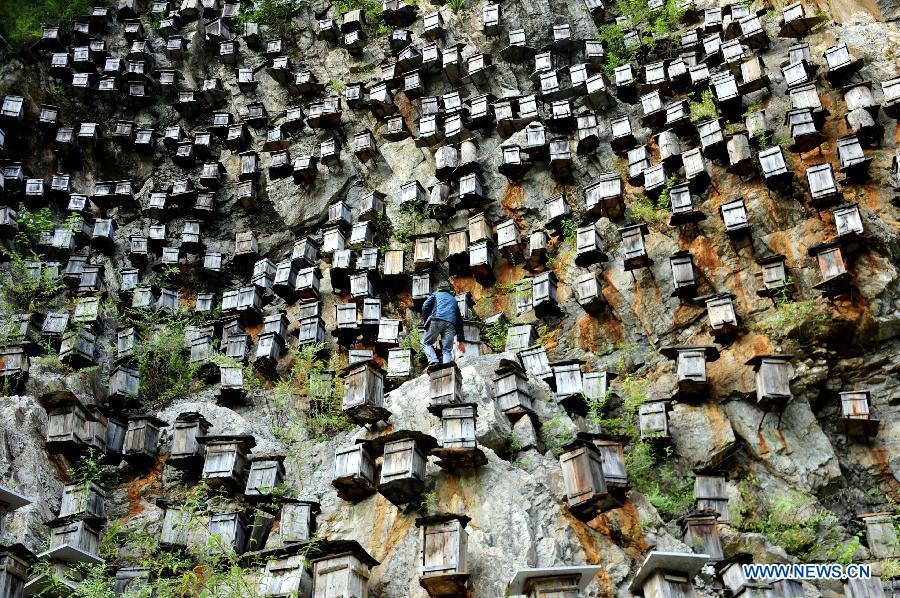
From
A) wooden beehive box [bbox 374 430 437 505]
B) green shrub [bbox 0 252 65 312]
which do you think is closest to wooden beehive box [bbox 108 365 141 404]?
green shrub [bbox 0 252 65 312]

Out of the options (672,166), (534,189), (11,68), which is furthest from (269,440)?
(11,68)

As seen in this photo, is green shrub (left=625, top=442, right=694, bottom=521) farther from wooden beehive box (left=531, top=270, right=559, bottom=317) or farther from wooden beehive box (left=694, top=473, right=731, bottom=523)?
wooden beehive box (left=531, top=270, right=559, bottom=317)

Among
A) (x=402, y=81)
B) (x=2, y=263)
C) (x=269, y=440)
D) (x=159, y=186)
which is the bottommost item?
(x=269, y=440)

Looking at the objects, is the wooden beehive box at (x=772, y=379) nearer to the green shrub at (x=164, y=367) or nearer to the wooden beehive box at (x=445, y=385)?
the wooden beehive box at (x=445, y=385)

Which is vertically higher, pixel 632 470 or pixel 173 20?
pixel 173 20

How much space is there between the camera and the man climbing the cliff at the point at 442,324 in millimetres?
16516

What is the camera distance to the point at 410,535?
13.2 m

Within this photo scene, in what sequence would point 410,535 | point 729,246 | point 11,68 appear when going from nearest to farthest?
point 410,535 → point 729,246 → point 11,68

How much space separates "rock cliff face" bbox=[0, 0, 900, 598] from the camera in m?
14.9

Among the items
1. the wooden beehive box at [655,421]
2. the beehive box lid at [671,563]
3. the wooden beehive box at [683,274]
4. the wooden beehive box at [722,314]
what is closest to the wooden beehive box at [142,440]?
the wooden beehive box at [655,421]

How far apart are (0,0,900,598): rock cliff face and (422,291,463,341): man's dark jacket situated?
1118 millimetres

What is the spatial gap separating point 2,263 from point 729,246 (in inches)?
781

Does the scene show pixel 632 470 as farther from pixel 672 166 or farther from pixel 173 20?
pixel 173 20

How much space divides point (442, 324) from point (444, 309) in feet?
1.04
